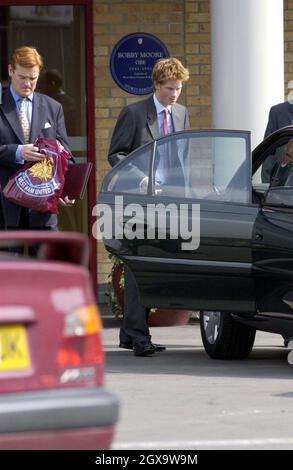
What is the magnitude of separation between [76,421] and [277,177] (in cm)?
475

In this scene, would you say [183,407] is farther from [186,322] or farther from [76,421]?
[186,322]

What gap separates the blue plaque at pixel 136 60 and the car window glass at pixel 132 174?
4238 millimetres

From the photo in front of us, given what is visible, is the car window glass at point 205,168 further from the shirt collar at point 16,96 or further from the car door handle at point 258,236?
the shirt collar at point 16,96

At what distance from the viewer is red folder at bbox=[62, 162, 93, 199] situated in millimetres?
9438

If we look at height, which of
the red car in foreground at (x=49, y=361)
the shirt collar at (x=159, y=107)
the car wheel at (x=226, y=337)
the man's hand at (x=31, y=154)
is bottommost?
the car wheel at (x=226, y=337)

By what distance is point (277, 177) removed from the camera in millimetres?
9406

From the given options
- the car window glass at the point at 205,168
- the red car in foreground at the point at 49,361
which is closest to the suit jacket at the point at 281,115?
the car window glass at the point at 205,168

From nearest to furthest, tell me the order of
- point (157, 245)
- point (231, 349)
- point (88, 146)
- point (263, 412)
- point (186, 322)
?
point (263, 412)
point (157, 245)
point (231, 349)
point (186, 322)
point (88, 146)

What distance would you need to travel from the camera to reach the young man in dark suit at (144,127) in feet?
33.0

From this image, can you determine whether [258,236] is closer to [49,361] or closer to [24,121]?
[24,121]

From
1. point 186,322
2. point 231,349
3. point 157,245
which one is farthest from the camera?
point 186,322

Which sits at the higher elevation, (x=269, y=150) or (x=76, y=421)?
(x=269, y=150)

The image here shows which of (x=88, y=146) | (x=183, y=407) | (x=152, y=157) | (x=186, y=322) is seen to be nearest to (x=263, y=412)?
(x=183, y=407)

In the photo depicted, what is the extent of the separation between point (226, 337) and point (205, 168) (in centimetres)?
118
